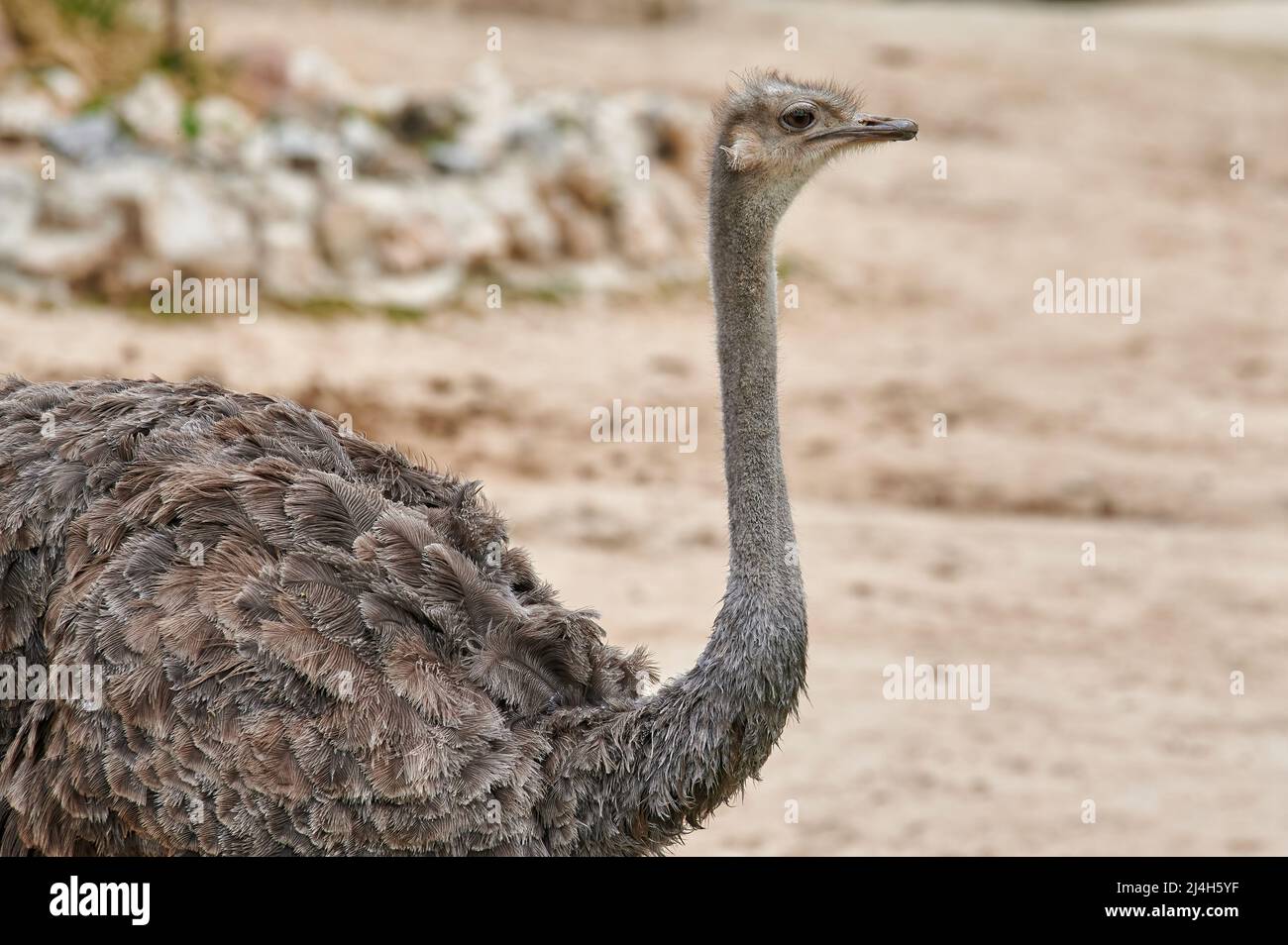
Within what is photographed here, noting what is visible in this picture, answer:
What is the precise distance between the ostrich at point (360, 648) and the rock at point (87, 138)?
24.6ft

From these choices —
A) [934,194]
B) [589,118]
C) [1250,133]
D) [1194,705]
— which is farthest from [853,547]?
[1250,133]

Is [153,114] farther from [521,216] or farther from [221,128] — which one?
[521,216]

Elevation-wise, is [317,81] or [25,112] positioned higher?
[317,81]

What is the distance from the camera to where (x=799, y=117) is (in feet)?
13.3

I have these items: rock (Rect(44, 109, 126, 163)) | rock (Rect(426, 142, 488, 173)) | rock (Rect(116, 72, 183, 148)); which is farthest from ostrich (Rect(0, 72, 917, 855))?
rock (Rect(426, 142, 488, 173))

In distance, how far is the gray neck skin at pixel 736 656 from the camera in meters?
3.85

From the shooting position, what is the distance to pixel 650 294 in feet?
40.4

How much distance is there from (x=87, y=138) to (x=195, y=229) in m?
1.24

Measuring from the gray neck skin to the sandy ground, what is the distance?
2010mm

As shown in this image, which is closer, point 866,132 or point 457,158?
point 866,132

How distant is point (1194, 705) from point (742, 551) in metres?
3.85

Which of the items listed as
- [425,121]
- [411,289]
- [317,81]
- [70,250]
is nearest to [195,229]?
[70,250]

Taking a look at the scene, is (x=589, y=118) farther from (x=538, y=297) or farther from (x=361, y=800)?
(x=361, y=800)

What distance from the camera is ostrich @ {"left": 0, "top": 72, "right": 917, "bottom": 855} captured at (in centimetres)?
373
